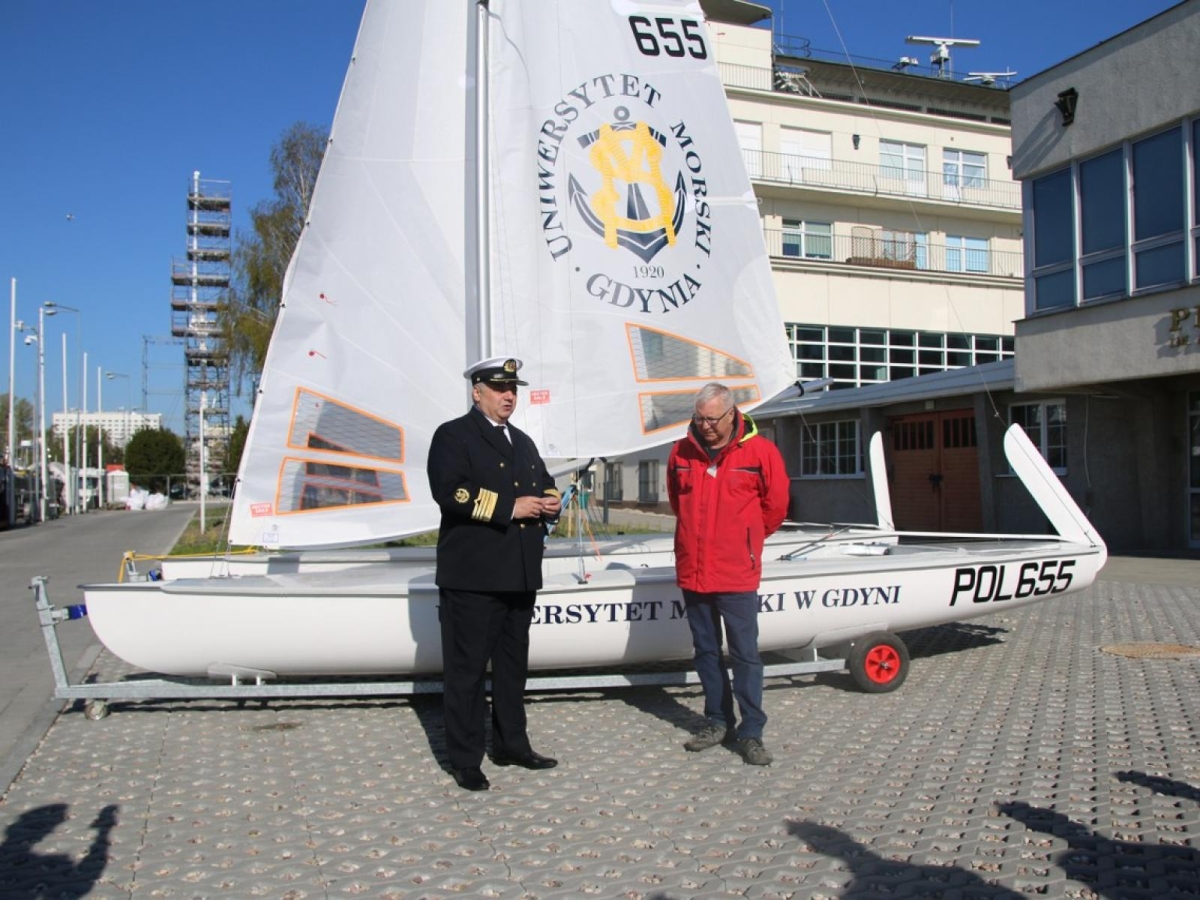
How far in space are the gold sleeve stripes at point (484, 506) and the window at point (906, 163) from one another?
3160 cm

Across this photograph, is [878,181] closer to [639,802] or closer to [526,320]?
[526,320]

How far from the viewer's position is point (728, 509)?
477 cm

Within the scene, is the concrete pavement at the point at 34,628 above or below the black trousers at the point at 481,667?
below

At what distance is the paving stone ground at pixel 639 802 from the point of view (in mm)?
3324

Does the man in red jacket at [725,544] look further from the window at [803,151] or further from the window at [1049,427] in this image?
the window at [803,151]

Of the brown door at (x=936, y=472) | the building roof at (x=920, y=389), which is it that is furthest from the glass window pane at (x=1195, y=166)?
the brown door at (x=936, y=472)

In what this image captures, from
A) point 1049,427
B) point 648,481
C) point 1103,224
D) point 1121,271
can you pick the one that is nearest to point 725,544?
point 1121,271

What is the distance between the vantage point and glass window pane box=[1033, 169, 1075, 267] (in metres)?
15.1

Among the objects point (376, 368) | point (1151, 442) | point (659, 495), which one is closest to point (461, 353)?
point (376, 368)

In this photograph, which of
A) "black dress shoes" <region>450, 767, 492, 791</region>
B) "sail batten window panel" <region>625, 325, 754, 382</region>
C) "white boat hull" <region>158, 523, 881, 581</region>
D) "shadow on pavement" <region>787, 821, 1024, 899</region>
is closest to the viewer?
"shadow on pavement" <region>787, 821, 1024, 899</region>

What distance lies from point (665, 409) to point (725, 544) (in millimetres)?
1955

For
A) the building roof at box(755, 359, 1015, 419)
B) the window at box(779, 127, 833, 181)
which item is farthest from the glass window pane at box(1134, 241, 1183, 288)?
the window at box(779, 127, 833, 181)

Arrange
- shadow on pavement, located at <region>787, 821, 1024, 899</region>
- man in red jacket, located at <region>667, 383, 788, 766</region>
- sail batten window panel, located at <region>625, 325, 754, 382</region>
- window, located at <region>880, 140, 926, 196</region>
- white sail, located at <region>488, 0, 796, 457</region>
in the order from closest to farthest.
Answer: shadow on pavement, located at <region>787, 821, 1024, 899</region>
man in red jacket, located at <region>667, 383, 788, 766</region>
white sail, located at <region>488, 0, 796, 457</region>
sail batten window panel, located at <region>625, 325, 754, 382</region>
window, located at <region>880, 140, 926, 196</region>

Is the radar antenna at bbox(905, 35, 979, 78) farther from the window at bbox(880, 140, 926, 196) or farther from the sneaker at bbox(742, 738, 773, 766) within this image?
the sneaker at bbox(742, 738, 773, 766)
